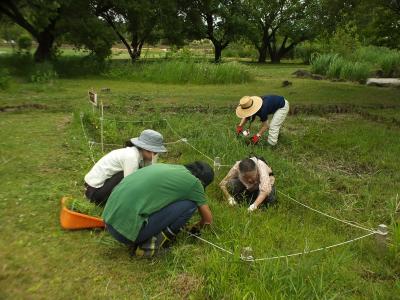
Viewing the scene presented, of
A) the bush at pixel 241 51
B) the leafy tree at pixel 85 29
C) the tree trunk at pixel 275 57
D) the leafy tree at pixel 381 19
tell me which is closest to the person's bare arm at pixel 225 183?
the leafy tree at pixel 381 19

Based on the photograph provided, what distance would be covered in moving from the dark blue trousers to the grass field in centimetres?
21

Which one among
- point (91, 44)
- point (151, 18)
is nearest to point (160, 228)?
point (91, 44)

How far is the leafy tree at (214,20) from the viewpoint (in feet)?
78.7

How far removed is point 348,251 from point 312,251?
15.2 inches

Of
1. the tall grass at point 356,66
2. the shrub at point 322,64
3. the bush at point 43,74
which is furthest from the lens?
the shrub at point 322,64

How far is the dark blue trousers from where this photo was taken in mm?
3336

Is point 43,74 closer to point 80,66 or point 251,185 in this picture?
point 80,66

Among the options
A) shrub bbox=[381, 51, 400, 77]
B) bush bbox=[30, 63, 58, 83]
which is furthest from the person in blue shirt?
shrub bbox=[381, 51, 400, 77]

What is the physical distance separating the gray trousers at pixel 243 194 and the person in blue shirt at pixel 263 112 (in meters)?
1.73

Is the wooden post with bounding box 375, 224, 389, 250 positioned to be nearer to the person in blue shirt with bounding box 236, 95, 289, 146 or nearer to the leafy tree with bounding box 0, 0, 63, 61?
the person in blue shirt with bounding box 236, 95, 289, 146

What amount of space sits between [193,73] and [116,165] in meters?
10.8

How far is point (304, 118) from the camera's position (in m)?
8.69

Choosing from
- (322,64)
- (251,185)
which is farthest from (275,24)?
(251,185)

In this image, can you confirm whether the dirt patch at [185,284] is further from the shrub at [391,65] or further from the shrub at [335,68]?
the shrub at [391,65]
